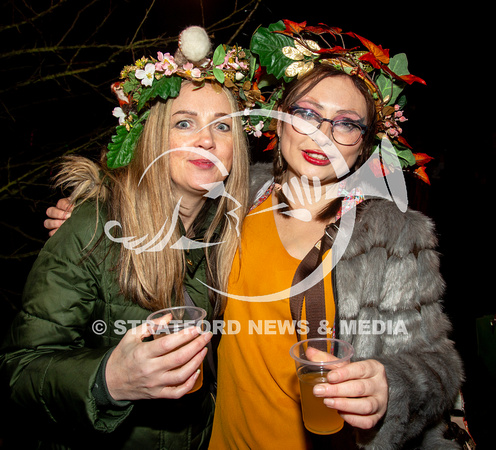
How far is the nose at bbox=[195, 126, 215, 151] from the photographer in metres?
1.80

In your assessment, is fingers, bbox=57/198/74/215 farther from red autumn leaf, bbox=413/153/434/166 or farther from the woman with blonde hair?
red autumn leaf, bbox=413/153/434/166

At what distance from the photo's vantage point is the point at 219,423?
6.62ft

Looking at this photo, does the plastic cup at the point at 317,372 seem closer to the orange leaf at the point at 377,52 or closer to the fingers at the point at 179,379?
the fingers at the point at 179,379

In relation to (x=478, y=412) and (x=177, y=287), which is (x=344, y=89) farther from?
(x=478, y=412)

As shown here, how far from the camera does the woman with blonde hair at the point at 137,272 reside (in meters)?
1.31

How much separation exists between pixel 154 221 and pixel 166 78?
0.78 m

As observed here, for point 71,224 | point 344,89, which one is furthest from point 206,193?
point 344,89

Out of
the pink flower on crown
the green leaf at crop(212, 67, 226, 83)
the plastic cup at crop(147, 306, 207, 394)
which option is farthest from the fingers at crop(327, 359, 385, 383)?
the pink flower on crown

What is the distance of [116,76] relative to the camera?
3.79 meters

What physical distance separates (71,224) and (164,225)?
0.45 meters

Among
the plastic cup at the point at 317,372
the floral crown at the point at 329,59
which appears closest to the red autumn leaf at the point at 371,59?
the floral crown at the point at 329,59

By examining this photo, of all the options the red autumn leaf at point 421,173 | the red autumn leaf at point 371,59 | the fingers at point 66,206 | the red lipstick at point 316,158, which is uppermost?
the red autumn leaf at point 371,59

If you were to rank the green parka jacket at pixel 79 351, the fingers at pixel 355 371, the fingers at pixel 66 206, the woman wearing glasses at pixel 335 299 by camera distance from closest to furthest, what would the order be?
the fingers at pixel 355 371, the green parka jacket at pixel 79 351, the woman wearing glasses at pixel 335 299, the fingers at pixel 66 206

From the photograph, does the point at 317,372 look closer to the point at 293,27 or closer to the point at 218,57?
the point at 218,57
